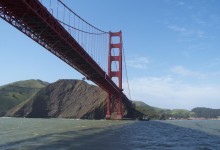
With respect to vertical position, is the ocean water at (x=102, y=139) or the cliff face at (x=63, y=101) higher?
the cliff face at (x=63, y=101)

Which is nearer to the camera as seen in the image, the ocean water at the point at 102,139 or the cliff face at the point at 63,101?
the ocean water at the point at 102,139

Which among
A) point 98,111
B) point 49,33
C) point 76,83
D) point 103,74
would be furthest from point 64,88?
point 49,33

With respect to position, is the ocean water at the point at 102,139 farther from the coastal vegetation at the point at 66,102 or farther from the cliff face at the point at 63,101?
the cliff face at the point at 63,101

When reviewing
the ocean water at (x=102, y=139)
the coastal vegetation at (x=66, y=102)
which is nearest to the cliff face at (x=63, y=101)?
the coastal vegetation at (x=66, y=102)

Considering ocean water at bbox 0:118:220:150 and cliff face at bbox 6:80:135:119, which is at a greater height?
cliff face at bbox 6:80:135:119

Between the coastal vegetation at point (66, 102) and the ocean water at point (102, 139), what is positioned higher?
the coastal vegetation at point (66, 102)

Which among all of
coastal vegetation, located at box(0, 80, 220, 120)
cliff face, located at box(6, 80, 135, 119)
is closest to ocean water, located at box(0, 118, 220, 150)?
coastal vegetation, located at box(0, 80, 220, 120)

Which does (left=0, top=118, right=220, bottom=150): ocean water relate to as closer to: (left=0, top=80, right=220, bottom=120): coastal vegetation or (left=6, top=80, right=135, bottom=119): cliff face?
(left=0, top=80, right=220, bottom=120): coastal vegetation

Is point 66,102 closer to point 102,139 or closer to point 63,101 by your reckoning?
point 63,101

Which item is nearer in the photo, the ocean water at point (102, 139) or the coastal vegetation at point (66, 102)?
the ocean water at point (102, 139)
